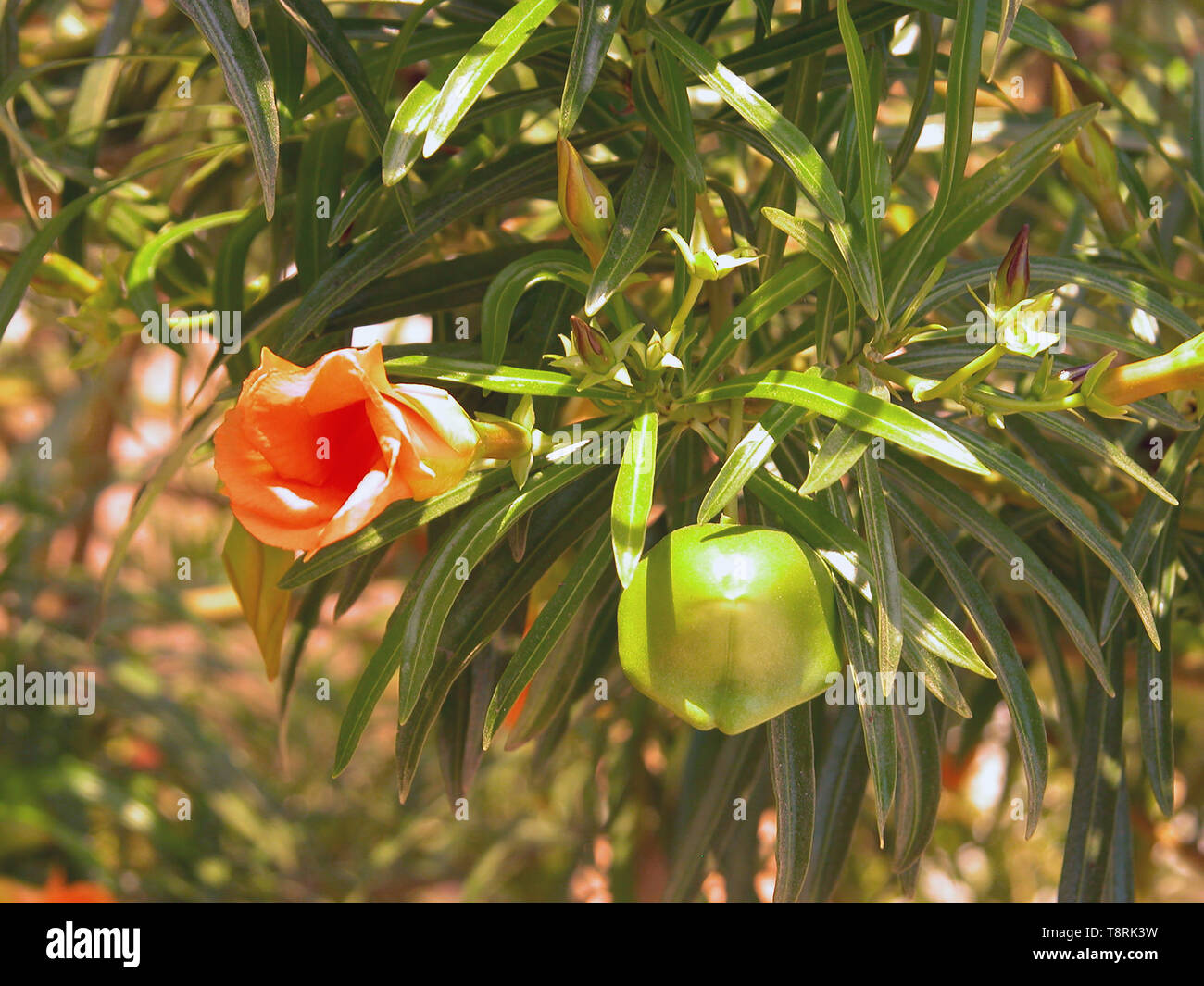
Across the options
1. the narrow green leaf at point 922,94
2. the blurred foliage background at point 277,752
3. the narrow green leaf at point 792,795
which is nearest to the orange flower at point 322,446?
the narrow green leaf at point 792,795

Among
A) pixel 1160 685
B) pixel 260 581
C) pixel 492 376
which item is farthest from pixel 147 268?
pixel 1160 685

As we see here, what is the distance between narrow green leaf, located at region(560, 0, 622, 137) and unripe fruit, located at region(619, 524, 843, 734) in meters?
0.22

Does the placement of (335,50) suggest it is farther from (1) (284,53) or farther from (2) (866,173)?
(2) (866,173)

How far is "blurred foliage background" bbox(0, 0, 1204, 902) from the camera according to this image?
52.9 inches

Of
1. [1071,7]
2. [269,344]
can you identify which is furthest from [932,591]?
[1071,7]

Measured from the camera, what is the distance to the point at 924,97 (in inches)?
27.7

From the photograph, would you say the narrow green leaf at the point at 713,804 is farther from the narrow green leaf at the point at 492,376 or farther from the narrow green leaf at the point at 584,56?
the narrow green leaf at the point at 584,56

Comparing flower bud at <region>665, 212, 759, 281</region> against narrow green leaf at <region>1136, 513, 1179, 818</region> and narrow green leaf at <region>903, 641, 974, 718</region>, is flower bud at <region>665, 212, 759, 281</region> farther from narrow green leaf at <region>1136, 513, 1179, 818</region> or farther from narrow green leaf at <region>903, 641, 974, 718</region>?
narrow green leaf at <region>1136, 513, 1179, 818</region>

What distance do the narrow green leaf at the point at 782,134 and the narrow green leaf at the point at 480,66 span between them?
10cm

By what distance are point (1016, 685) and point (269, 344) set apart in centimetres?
56

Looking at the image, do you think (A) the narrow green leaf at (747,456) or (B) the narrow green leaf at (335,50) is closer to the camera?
(A) the narrow green leaf at (747,456)

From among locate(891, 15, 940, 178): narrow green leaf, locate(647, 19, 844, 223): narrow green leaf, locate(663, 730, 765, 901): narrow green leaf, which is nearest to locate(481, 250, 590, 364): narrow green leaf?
locate(647, 19, 844, 223): narrow green leaf

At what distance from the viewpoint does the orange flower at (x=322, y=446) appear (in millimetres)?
476

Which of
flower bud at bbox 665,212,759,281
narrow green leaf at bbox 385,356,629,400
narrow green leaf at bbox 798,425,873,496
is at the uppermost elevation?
flower bud at bbox 665,212,759,281
